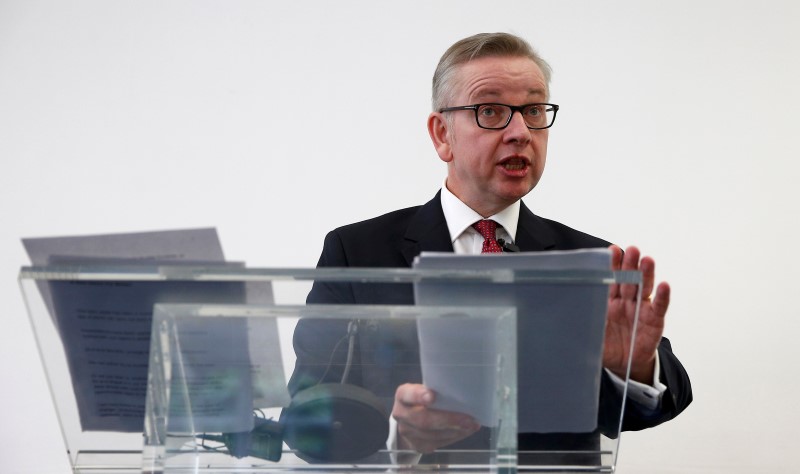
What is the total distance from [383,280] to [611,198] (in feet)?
8.09

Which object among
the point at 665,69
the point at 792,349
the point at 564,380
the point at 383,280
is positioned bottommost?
the point at 792,349

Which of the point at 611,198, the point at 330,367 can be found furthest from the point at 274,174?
the point at 330,367

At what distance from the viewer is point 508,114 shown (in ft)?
7.31

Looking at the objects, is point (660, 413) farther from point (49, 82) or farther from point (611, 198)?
point (49, 82)

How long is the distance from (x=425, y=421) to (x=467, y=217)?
45.1 inches

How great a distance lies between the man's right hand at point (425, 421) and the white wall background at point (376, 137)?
2286 mm

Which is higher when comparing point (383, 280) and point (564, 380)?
point (383, 280)

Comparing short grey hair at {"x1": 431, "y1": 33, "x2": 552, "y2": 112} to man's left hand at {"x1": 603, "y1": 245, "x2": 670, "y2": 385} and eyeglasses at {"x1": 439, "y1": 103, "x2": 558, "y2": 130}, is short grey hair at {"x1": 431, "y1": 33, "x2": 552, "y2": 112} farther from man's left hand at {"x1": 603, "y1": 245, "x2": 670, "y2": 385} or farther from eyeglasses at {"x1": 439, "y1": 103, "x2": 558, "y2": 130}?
man's left hand at {"x1": 603, "y1": 245, "x2": 670, "y2": 385}

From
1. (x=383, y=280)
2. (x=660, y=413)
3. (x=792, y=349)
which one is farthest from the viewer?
(x=792, y=349)

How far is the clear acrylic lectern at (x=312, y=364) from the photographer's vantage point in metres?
1.12

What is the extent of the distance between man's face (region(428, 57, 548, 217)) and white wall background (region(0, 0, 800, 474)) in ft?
3.81

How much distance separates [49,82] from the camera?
11.7 ft

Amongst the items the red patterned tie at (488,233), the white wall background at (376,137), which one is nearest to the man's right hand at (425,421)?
the red patterned tie at (488,233)

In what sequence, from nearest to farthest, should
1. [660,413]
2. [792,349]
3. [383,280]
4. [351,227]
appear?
1. [383,280]
2. [660,413]
3. [351,227]
4. [792,349]
